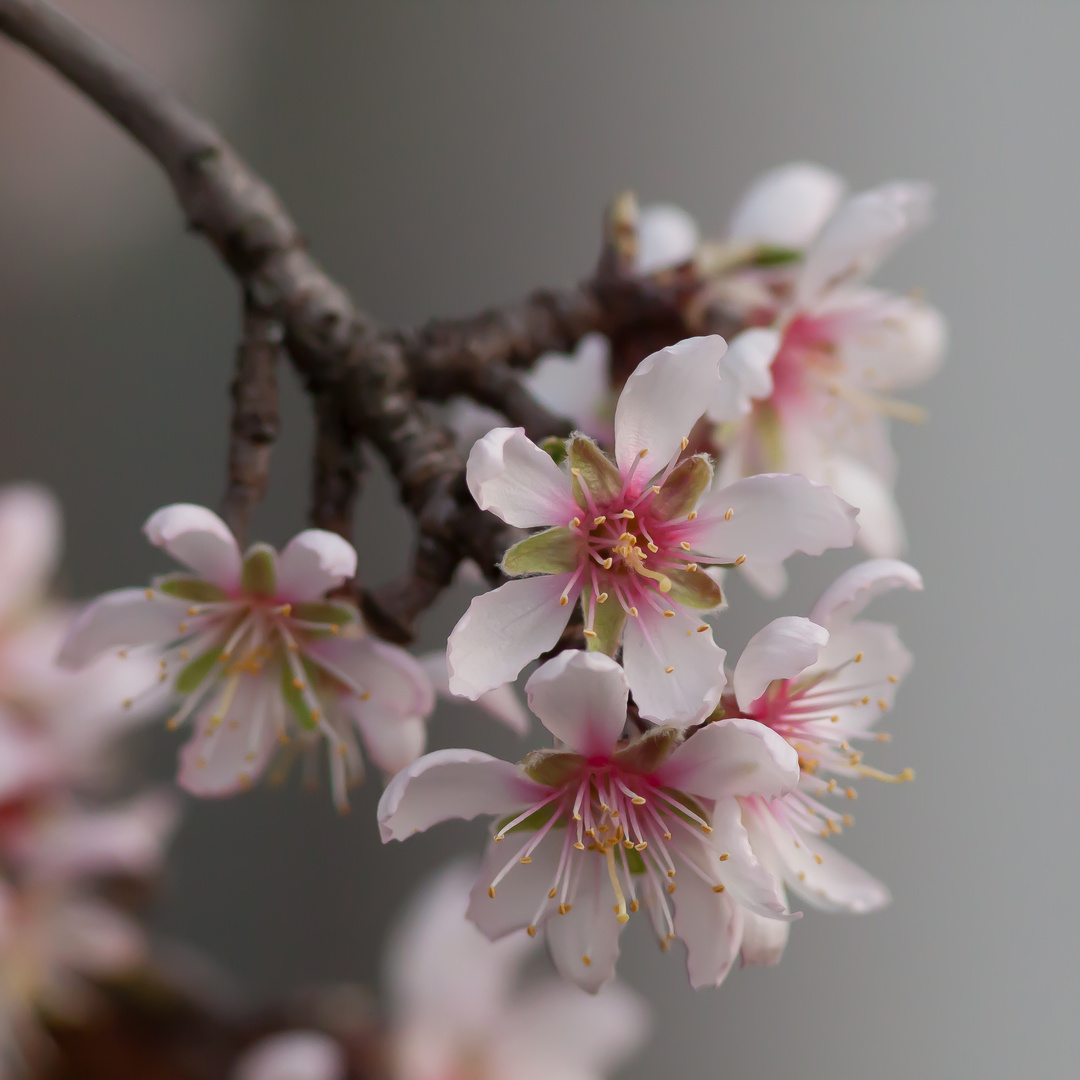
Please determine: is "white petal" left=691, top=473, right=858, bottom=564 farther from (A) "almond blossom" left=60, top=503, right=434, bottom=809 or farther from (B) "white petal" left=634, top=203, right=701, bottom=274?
(B) "white petal" left=634, top=203, right=701, bottom=274

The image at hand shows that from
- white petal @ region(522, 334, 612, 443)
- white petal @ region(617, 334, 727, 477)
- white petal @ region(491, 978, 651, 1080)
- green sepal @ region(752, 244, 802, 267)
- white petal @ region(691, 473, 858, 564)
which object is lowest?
white petal @ region(491, 978, 651, 1080)

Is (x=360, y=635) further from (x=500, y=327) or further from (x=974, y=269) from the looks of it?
(x=974, y=269)

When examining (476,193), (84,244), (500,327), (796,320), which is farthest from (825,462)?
(84,244)

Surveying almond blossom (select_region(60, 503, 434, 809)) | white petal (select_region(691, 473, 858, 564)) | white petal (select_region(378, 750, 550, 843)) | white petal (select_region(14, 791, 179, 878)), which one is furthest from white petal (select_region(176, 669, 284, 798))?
white petal (select_region(14, 791, 179, 878))

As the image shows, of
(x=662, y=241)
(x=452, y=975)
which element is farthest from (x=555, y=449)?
(x=452, y=975)

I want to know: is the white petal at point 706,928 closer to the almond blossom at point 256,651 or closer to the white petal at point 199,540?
the almond blossom at point 256,651

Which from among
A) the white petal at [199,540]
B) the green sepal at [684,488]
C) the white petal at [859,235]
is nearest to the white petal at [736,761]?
the green sepal at [684,488]
